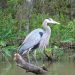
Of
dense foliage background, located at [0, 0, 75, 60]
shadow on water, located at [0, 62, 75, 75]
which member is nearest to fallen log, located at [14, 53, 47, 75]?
shadow on water, located at [0, 62, 75, 75]

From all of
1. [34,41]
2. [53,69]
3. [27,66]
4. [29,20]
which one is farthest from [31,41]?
[29,20]

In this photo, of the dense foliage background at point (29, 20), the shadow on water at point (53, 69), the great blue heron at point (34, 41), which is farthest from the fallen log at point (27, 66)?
the dense foliage background at point (29, 20)

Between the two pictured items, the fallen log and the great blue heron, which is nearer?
the fallen log

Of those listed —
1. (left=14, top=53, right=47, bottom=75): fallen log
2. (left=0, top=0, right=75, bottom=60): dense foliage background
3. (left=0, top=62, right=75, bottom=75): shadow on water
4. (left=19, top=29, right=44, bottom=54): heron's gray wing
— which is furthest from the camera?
(left=0, top=0, right=75, bottom=60): dense foliage background

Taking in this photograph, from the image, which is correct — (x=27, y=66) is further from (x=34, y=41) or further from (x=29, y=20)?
(x=29, y=20)

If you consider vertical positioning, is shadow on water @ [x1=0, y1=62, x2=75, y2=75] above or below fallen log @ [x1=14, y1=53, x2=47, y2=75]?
below

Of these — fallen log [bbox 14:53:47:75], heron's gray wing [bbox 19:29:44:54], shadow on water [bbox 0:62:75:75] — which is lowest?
shadow on water [bbox 0:62:75:75]

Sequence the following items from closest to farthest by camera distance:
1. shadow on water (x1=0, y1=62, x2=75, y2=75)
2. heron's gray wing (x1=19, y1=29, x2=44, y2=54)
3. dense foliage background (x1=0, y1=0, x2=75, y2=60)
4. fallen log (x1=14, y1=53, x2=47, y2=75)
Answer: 1. fallen log (x1=14, y1=53, x2=47, y2=75)
2. shadow on water (x1=0, y1=62, x2=75, y2=75)
3. heron's gray wing (x1=19, y1=29, x2=44, y2=54)
4. dense foliage background (x1=0, y1=0, x2=75, y2=60)

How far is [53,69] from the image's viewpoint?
10078mm

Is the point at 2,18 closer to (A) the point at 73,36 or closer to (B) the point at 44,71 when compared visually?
(A) the point at 73,36

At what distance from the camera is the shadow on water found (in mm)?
9422

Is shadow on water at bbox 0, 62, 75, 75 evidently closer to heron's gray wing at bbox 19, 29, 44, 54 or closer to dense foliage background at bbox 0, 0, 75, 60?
heron's gray wing at bbox 19, 29, 44, 54

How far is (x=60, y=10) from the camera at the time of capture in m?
21.1

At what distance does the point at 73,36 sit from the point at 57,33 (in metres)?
0.66
